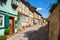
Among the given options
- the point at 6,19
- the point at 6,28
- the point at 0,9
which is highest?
the point at 0,9

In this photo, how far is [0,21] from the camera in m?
15.2

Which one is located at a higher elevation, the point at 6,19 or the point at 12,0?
the point at 12,0

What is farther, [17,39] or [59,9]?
[17,39]

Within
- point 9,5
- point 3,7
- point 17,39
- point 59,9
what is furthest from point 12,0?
point 59,9

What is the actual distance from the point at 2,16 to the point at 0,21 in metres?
0.56

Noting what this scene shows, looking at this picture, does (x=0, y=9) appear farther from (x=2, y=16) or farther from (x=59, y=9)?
(x=59, y=9)

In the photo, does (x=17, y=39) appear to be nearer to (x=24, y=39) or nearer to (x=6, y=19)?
(x=24, y=39)

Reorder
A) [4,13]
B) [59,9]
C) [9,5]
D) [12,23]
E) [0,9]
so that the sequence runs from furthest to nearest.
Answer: [12,23], [9,5], [4,13], [0,9], [59,9]

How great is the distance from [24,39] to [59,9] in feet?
29.1

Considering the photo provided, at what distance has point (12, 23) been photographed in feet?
64.1

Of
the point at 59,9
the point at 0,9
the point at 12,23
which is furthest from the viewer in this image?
the point at 12,23

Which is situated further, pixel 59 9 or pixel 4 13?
pixel 4 13

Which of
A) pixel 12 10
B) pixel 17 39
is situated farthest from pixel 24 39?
pixel 12 10

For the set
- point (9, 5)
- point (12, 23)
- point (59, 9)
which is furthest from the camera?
point (12, 23)
